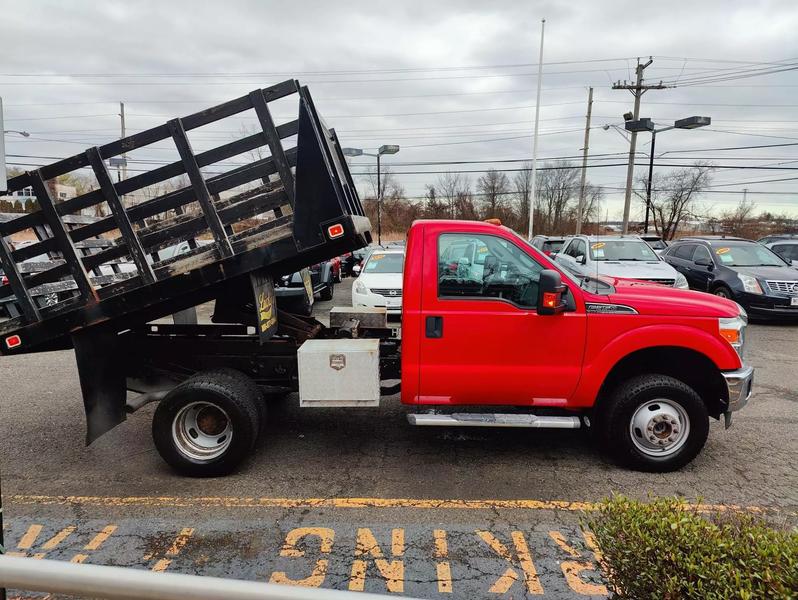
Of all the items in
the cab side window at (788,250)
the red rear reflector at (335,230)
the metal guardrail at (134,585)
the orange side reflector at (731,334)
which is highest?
the red rear reflector at (335,230)

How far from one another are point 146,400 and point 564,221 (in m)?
51.1

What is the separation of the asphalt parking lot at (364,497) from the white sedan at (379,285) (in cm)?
360

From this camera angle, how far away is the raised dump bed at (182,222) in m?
3.97

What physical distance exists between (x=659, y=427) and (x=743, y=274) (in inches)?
357

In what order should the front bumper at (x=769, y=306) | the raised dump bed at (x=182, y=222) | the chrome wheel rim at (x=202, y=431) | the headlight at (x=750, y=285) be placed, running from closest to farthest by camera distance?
the raised dump bed at (x=182, y=222), the chrome wheel rim at (x=202, y=431), the front bumper at (x=769, y=306), the headlight at (x=750, y=285)

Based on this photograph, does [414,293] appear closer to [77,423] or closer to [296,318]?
[296,318]

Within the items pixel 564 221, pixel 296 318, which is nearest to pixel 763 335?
pixel 296 318

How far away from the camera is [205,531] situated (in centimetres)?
359

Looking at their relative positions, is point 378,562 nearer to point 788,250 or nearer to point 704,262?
point 704,262

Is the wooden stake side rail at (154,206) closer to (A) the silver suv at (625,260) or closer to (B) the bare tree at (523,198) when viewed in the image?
(A) the silver suv at (625,260)

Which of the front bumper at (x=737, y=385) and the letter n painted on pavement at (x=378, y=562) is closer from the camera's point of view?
the letter n painted on pavement at (x=378, y=562)

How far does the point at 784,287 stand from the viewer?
11.1 m

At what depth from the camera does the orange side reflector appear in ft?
14.4

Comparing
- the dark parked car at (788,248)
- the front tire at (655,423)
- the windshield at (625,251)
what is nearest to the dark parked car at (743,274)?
the windshield at (625,251)
